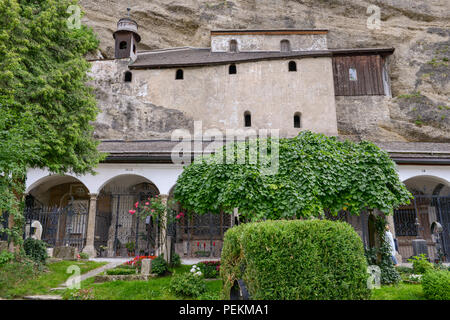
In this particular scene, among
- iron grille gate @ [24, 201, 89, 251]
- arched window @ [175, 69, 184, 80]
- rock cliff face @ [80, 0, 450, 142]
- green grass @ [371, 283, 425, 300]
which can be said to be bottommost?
green grass @ [371, 283, 425, 300]

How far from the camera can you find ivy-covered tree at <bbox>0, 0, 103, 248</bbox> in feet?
32.3

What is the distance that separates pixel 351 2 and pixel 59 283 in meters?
32.4

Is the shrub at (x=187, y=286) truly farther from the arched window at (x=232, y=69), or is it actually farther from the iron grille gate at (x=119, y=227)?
the arched window at (x=232, y=69)

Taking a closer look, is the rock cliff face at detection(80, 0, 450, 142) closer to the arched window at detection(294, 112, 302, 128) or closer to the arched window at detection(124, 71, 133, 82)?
the arched window at detection(124, 71, 133, 82)

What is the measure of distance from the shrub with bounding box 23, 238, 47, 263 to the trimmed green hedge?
7693 mm

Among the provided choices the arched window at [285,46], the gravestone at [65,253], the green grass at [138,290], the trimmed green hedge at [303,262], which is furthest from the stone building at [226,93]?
the trimmed green hedge at [303,262]

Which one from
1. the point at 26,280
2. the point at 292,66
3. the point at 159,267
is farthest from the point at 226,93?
the point at 26,280

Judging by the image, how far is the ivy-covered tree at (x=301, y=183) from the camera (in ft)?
30.0

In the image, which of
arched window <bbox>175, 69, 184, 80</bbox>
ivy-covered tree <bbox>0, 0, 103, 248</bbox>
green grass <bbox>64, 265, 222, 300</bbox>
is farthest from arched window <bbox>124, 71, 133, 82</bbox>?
green grass <bbox>64, 265, 222, 300</bbox>

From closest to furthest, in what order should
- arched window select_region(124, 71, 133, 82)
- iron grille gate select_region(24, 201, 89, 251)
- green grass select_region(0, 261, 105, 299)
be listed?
1. green grass select_region(0, 261, 105, 299)
2. iron grille gate select_region(24, 201, 89, 251)
3. arched window select_region(124, 71, 133, 82)

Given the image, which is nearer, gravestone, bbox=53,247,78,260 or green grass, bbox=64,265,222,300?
green grass, bbox=64,265,222,300

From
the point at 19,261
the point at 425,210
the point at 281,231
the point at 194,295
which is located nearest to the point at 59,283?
the point at 19,261

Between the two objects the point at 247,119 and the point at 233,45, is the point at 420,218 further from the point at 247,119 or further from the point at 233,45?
the point at 233,45

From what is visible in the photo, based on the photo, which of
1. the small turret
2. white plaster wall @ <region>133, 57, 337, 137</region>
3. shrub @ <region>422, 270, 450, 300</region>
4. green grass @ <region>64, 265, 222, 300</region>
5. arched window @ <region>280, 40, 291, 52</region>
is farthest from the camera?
arched window @ <region>280, 40, 291, 52</region>
